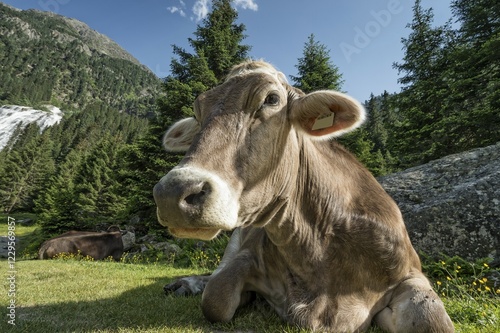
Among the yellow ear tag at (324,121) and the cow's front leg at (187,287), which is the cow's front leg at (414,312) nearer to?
the yellow ear tag at (324,121)

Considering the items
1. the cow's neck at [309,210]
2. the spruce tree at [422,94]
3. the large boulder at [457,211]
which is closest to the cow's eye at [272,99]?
the cow's neck at [309,210]

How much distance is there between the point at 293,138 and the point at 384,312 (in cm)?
170

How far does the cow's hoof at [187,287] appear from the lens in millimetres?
4176

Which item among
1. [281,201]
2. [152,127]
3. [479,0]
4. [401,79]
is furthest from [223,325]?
[479,0]

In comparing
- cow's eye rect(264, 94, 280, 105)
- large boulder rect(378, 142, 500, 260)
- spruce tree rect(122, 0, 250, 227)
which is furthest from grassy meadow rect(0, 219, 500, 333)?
spruce tree rect(122, 0, 250, 227)

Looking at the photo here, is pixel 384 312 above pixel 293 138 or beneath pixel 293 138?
beneath

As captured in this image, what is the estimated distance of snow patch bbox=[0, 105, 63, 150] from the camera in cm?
10431

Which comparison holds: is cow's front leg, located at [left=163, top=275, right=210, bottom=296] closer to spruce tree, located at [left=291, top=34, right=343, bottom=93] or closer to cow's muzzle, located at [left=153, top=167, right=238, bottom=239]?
cow's muzzle, located at [left=153, top=167, right=238, bottom=239]

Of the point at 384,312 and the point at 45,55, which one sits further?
the point at 45,55

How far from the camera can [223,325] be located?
2938mm

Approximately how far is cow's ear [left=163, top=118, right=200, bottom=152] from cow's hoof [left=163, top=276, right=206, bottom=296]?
6.56ft

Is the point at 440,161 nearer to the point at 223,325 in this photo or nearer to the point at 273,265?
the point at 273,265

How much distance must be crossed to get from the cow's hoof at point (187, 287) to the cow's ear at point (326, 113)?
2731mm

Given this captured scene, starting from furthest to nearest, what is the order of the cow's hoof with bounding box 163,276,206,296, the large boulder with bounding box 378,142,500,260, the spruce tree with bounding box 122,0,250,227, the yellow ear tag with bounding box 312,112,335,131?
the spruce tree with bounding box 122,0,250,227 → the large boulder with bounding box 378,142,500,260 → the cow's hoof with bounding box 163,276,206,296 → the yellow ear tag with bounding box 312,112,335,131
